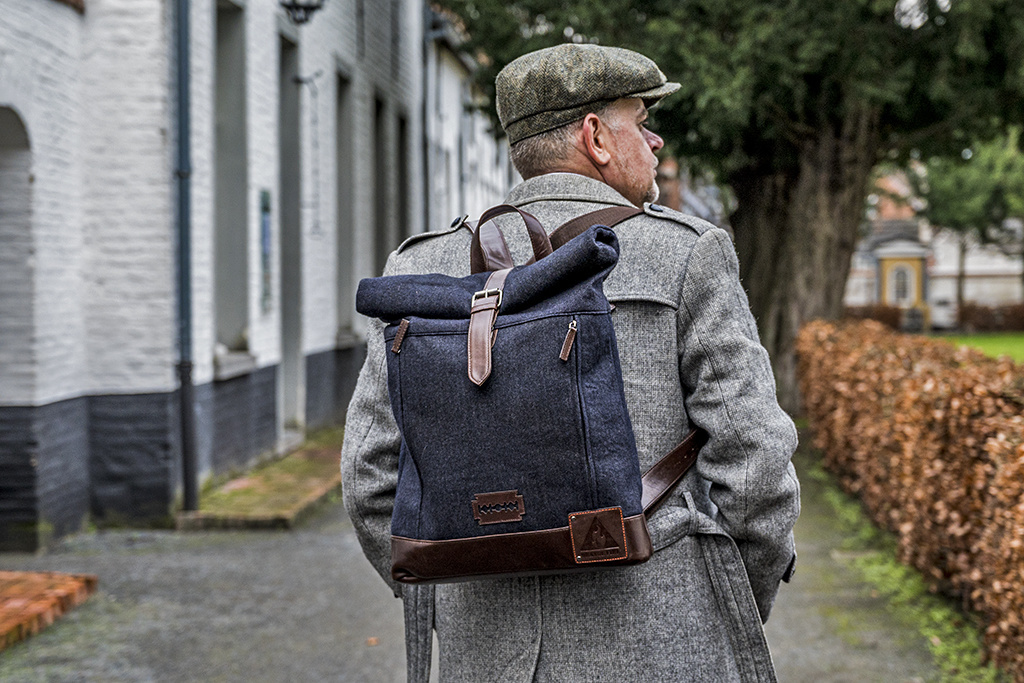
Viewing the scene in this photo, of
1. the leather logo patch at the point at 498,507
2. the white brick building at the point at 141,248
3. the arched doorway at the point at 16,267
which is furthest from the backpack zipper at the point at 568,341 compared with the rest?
the arched doorway at the point at 16,267

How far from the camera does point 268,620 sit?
19.9 ft

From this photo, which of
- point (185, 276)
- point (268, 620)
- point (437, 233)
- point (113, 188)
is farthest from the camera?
point (185, 276)

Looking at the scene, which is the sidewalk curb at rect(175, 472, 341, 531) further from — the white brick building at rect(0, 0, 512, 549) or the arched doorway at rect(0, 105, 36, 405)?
the arched doorway at rect(0, 105, 36, 405)

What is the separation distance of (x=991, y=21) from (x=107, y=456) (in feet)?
27.9

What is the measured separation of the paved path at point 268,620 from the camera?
5.25m

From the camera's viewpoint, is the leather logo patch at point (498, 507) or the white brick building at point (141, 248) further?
the white brick building at point (141, 248)

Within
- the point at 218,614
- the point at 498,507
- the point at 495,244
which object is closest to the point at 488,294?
the point at 495,244

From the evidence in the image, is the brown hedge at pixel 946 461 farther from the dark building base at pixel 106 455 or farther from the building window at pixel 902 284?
the building window at pixel 902 284

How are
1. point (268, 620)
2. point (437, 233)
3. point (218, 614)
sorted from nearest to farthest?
point (437, 233) → point (268, 620) → point (218, 614)

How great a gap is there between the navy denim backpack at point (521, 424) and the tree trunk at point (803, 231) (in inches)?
471

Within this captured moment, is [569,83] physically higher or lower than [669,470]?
higher

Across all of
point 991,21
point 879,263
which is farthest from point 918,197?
point 991,21

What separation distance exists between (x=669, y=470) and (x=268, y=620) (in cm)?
444

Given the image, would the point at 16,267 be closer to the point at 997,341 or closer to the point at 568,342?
the point at 568,342
